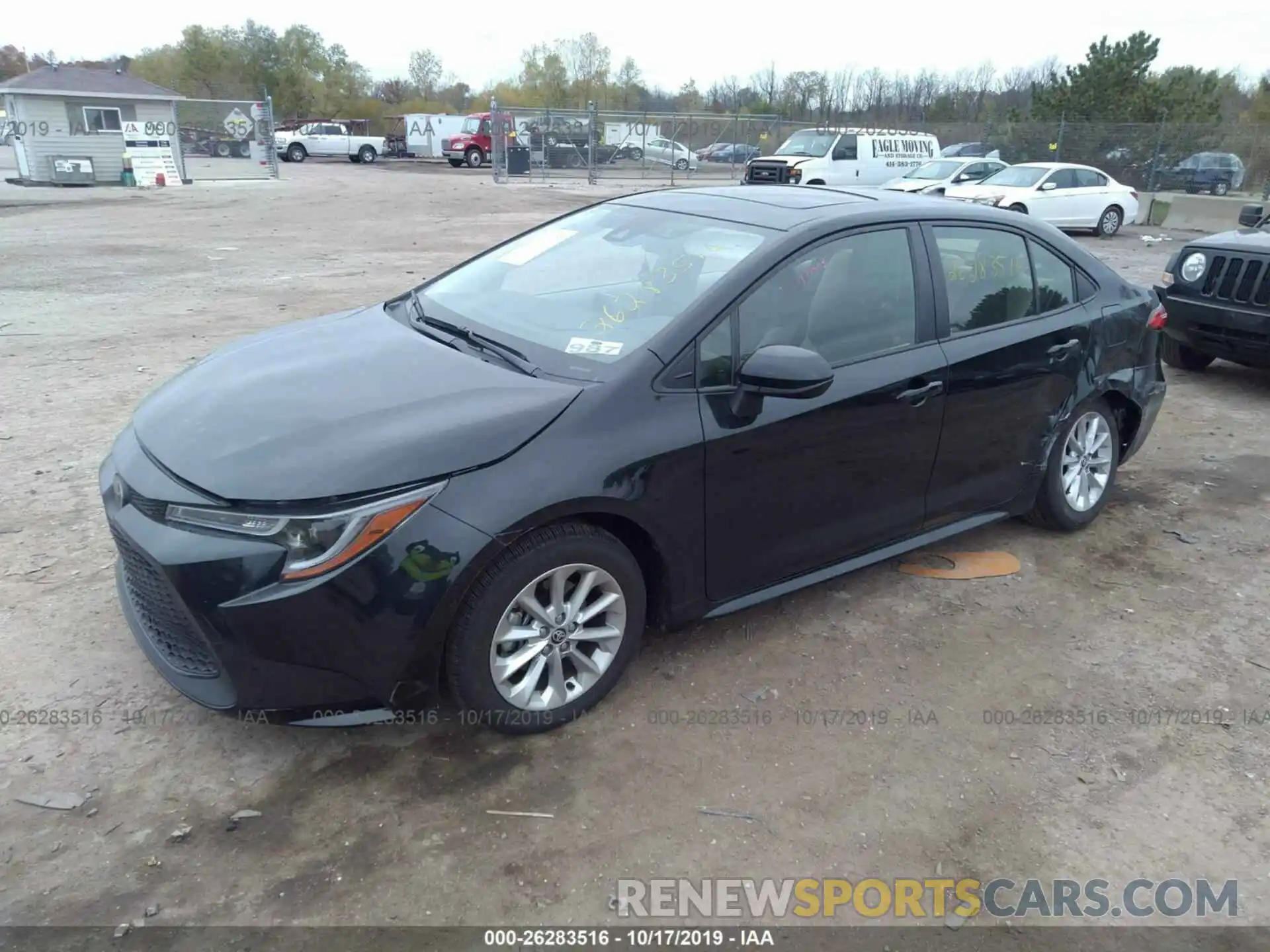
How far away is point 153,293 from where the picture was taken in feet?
34.2

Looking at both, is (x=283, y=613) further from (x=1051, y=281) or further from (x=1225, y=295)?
(x=1225, y=295)

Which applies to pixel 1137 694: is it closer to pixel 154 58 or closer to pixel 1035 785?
pixel 1035 785

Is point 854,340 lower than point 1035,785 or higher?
higher

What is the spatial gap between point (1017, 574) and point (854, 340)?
1.61 metres

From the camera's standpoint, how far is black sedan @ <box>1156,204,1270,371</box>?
689 cm

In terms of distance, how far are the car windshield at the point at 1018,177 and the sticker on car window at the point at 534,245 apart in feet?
59.4

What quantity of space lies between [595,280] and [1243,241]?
6.16 m

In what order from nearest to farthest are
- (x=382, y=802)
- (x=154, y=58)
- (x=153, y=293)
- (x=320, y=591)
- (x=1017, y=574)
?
1. (x=320, y=591)
2. (x=382, y=802)
3. (x=1017, y=574)
4. (x=153, y=293)
5. (x=154, y=58)

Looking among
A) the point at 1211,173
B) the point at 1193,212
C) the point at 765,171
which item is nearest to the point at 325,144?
the point at 765,171

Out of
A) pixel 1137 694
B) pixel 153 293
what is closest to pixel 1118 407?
pixel 1137 694

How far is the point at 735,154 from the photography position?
3572 cm

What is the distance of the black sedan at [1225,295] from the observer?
6891 millimetres

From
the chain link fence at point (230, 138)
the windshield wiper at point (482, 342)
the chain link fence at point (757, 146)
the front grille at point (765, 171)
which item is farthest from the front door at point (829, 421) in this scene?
the chain link fence at point (230, 138)

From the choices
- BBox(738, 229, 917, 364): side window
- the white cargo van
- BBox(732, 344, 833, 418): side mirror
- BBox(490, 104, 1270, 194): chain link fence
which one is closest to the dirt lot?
BBox(732, 344, 833, 418): side mirror
